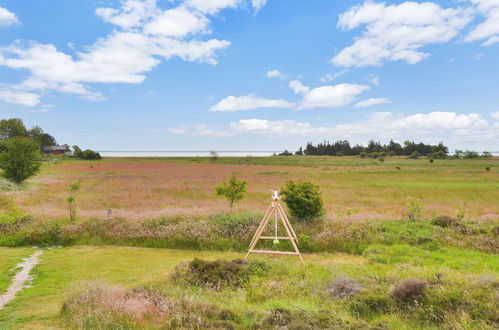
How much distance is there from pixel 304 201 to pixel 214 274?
8.49m

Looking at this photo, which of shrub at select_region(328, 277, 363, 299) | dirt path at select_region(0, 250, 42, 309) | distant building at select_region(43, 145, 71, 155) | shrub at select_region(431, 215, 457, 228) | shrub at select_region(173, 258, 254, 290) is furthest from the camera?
distant building at select_region(43, 145, 71, 155)

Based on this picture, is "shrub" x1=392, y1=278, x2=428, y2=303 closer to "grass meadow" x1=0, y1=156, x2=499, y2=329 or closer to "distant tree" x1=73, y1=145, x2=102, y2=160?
"grass meadow" x1=0, y1=156, x2=499, y2=329

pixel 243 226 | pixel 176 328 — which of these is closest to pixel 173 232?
pixel 243 226

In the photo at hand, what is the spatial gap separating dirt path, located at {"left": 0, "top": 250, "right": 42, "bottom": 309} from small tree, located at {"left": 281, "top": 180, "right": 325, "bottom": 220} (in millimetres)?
11894

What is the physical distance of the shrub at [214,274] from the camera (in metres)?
10.3

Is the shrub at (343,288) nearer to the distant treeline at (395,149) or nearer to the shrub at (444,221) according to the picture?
the shrub at (444,221)

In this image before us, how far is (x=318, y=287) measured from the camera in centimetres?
955

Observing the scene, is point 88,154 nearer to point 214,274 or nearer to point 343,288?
point 214,274

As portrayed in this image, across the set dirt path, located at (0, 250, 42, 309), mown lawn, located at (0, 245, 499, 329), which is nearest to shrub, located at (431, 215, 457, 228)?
mown lawn, located at (0, 245, 499, 329)

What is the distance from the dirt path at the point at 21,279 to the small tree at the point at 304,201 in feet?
39.0

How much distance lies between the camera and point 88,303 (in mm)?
8344

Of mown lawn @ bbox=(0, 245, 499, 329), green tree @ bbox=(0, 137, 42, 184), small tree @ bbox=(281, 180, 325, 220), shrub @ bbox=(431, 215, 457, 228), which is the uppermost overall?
green tree @ bbox=(0, 137, 42, 184)

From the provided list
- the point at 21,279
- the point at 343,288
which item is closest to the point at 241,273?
the point at 343,288

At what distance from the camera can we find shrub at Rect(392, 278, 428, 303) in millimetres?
8328
